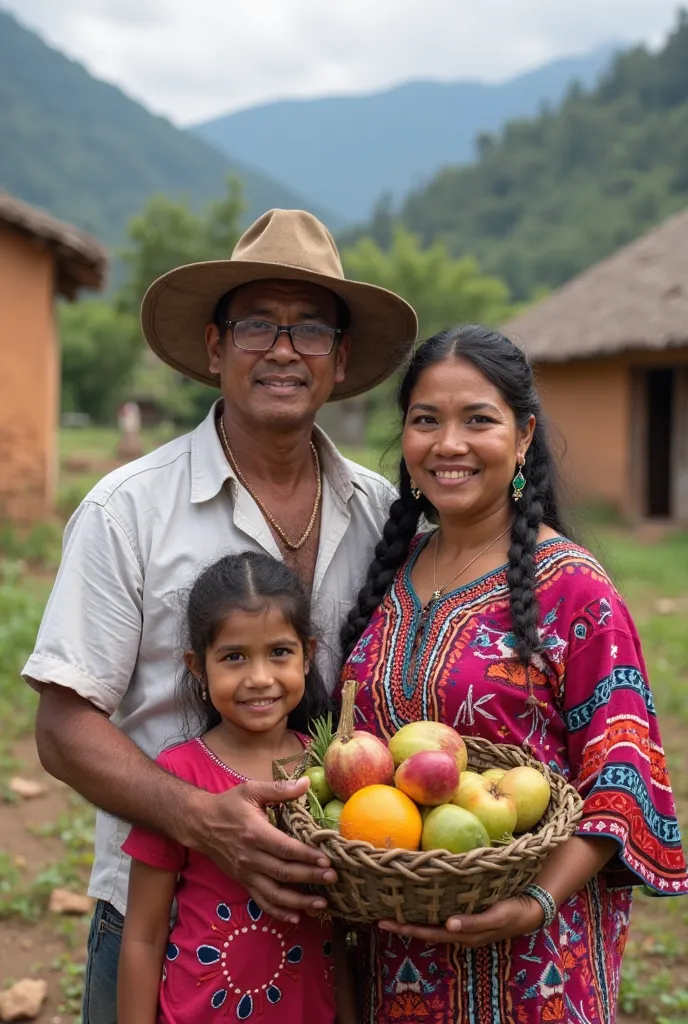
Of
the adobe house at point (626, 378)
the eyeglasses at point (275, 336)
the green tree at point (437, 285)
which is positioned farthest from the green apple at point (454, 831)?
the green tree at point (437, 285)

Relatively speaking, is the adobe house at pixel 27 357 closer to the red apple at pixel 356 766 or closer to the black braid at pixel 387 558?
the black braid at pixel 387 558

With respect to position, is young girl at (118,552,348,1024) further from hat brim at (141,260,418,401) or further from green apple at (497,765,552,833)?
hat brim at (141,260,418,401)

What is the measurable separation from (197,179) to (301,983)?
174830 millimetres

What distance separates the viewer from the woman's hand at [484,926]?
1916mm

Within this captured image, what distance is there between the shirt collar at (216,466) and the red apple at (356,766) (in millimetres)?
818

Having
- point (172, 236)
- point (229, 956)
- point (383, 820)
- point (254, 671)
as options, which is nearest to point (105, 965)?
point (229, 956)

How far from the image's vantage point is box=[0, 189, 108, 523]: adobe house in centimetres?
1069

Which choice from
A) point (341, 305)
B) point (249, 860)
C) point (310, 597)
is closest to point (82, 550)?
point (310, 597)

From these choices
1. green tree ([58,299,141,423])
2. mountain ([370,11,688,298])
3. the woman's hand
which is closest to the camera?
the woman's hand

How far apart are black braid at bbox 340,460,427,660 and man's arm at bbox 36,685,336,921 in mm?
616

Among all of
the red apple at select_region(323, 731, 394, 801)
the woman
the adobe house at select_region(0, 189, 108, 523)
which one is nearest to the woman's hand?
the woman

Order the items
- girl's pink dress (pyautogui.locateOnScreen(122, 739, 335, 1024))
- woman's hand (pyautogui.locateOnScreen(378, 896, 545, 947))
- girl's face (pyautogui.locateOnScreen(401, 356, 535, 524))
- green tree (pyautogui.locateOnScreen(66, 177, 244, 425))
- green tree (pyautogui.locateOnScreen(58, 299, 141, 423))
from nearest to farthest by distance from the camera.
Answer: woman's hand (pyautogui.locateOnScreen(378, 896, 545, 947)) → girl's pink dress (pyautogui.locateOnScreen(122, 739, 335, 1024)) → girl's face (pyautogui.locateOnScreen(401, 356, 535, 524)) → green tree (pyautogui.locateOnScreen(66, 177, 244, 425)) → green tree (pyautogui.locateOnScreen(58, 299, 141, 423))

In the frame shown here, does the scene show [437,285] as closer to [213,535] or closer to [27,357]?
[27,357]

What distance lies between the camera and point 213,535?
262cm
